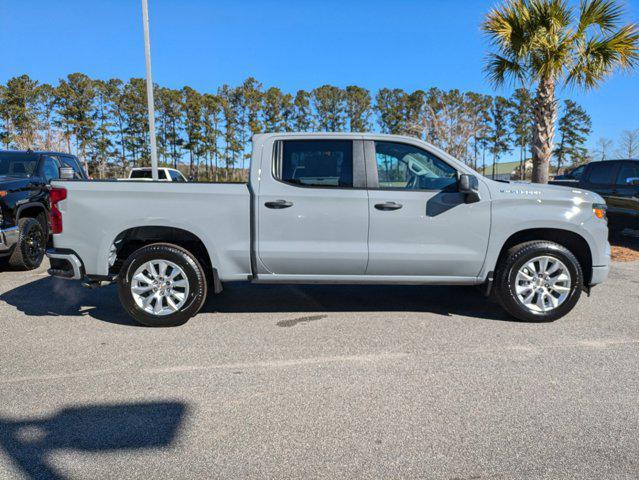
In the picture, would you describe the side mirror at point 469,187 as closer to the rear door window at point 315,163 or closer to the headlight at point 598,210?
the rear door window at point 315,163

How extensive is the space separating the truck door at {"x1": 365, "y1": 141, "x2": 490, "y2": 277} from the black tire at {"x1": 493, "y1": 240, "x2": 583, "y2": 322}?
0.97ft

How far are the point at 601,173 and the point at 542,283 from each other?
22.2 ft

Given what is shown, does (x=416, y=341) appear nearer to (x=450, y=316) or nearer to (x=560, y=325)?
(x=450, y=316)

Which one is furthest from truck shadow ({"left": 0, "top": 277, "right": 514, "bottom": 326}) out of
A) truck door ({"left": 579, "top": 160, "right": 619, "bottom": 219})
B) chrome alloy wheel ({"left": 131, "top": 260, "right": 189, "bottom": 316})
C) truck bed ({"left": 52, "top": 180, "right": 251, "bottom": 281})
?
truck door ({"left": 579, "top": 160, "right": 619, "bottom": 219})

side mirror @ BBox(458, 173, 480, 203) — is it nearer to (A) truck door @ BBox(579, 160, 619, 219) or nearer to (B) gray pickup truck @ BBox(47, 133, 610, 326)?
(B) gray pickup truck @ BBox(47, 133, 610, 326)

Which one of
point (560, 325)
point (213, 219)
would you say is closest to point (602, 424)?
point (560, 325)

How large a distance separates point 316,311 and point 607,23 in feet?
30.3

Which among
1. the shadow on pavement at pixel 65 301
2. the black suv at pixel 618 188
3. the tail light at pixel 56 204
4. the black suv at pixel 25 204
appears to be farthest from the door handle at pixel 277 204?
the black suv at pixel 618 188

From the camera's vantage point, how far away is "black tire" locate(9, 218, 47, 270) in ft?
22.8

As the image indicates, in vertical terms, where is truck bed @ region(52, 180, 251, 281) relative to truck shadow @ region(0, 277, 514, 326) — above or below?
above

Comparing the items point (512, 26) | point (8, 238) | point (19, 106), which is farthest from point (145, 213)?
point (19, 106)

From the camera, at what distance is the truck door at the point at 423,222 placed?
4.51 metres

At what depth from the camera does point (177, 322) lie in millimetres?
4555

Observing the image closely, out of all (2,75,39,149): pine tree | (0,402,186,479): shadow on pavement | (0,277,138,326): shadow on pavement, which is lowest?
(0,402,186,479): shadow on pavement
